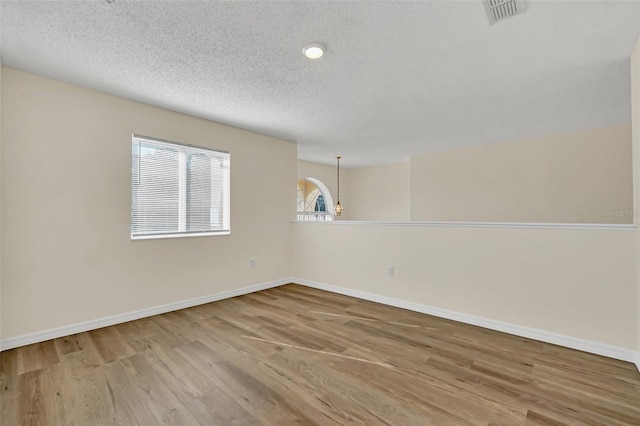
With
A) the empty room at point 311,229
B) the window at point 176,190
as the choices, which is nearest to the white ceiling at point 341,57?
the empty room at point 311,229

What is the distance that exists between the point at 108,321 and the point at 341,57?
3440 mm

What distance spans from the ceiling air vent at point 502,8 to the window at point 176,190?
3.37 meters

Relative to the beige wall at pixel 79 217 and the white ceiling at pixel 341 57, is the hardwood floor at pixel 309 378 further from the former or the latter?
the white ceiling at pixel 341 57

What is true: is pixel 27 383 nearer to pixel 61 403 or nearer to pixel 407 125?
pixel 61 403

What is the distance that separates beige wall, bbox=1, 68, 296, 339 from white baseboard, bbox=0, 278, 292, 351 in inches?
1.9

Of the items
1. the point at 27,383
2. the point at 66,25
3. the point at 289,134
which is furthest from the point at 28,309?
the point at 289,134

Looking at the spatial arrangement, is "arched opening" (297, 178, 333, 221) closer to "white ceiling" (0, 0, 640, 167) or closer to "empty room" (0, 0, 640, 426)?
"empty room" (0, 0, 640, 426)

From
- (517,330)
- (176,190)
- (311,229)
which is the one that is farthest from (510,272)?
(176,190)

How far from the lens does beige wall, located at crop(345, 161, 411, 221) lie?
7223 millimetres

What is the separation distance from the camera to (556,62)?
96.7 inches

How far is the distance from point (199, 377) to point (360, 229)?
2.71 metres

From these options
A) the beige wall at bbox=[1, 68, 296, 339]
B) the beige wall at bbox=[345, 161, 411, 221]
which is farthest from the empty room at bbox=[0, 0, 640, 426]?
the beige wall at bbox=[345, 161, 411, 221]

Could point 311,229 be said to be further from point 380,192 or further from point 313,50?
point 380,192

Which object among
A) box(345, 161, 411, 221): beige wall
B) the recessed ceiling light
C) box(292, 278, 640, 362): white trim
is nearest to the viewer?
the recessed ceiling light
